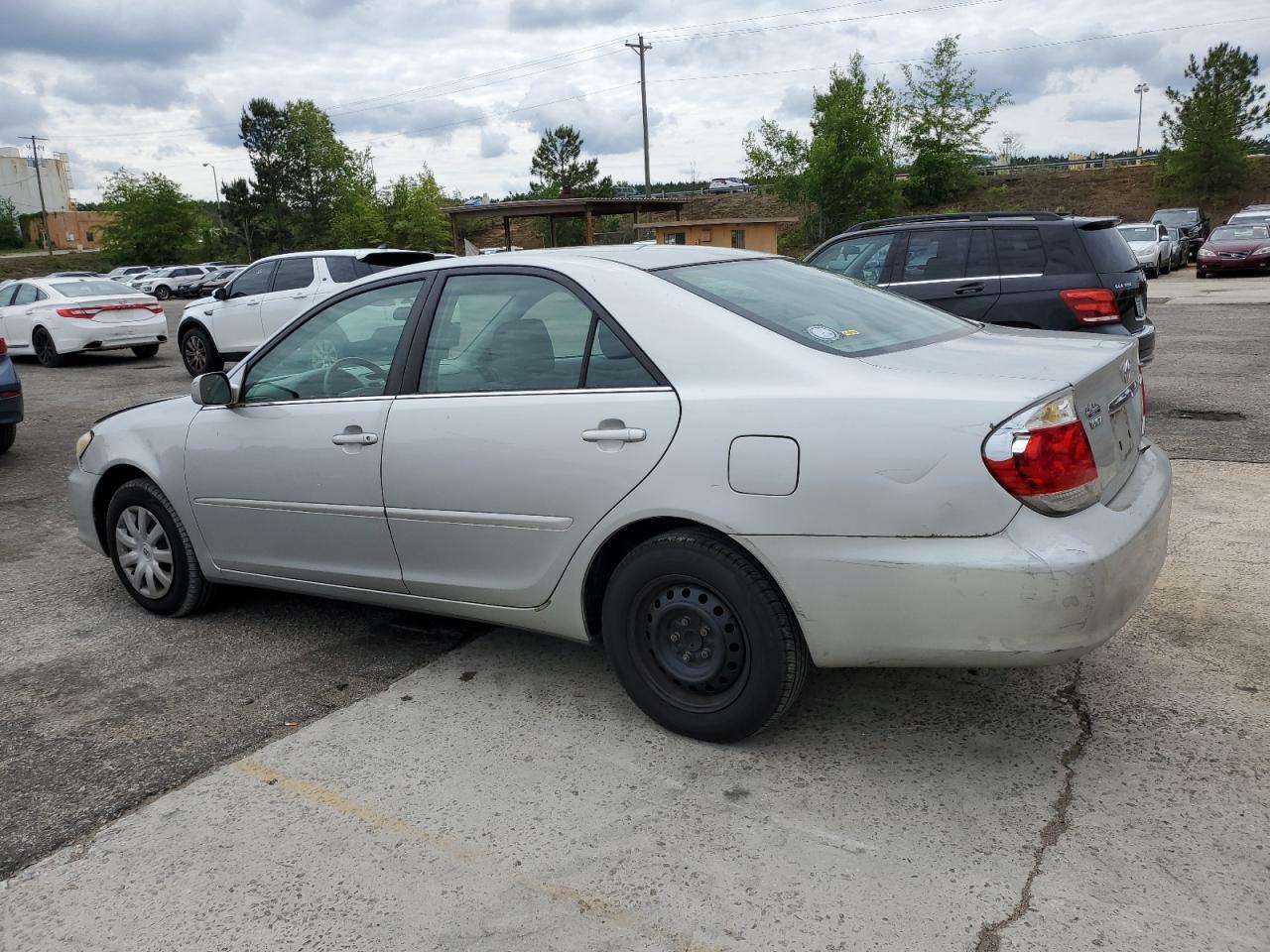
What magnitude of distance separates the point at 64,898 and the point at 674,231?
133 ft

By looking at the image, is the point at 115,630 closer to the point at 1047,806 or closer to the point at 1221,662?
the point at 1047,806

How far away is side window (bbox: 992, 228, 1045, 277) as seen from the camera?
7926mm

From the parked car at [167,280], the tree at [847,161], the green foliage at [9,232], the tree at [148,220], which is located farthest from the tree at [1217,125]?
the green foliage at [9,232]

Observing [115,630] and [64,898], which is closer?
[64,898]

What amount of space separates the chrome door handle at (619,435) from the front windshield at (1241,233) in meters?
27.4

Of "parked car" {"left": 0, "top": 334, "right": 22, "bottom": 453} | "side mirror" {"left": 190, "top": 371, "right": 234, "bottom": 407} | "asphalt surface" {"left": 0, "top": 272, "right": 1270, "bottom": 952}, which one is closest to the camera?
"asphalt surface" {"left": 0, "top": 272, "right": 1270, "bottom": 952}

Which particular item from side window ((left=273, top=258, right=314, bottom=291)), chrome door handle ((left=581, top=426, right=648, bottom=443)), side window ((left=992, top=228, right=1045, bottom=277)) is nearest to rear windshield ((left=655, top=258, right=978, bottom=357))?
chrome door handle ((left=581, top=426, right=648, bottom=443))

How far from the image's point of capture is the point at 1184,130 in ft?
163

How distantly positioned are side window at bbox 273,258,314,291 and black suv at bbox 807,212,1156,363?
8337 millimetres

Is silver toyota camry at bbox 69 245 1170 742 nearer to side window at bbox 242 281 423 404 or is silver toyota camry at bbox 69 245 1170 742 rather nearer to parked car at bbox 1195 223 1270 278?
side window at bbox 242 281 423 404

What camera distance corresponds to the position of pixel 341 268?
45.1 ft

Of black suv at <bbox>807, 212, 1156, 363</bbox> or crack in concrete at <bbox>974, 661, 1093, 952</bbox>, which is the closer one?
crack in concrete at <bbox>974, 661, 1093, 952</bbox>

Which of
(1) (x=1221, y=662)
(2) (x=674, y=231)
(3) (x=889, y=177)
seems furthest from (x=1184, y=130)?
(1) (x=1221, y=662)

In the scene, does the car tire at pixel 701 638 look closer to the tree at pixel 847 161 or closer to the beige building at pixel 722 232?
the beige building at pixel 722 232
